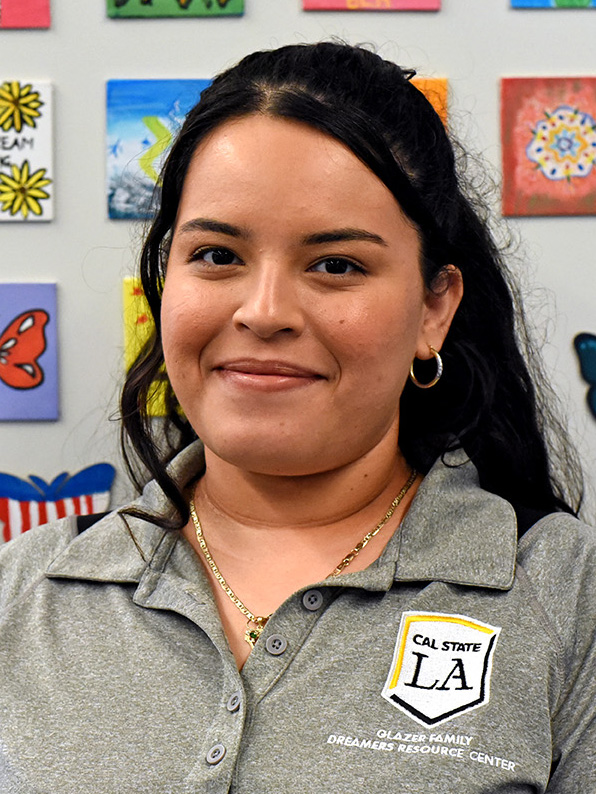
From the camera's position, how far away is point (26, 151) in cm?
136

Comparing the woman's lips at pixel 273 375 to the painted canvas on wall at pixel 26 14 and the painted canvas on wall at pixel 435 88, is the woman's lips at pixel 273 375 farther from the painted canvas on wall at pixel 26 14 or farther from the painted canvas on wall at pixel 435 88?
the painted canvas on wall at pixel 26 14

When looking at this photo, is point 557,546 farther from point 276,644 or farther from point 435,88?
point 435,88

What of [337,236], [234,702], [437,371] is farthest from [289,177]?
[234,702]

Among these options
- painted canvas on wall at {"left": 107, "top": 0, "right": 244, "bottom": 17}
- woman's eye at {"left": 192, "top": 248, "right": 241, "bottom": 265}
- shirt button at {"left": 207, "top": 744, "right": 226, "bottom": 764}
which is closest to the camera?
shirt button at {"left": 207, "top": 744, "right": 226, "bottom": 764}

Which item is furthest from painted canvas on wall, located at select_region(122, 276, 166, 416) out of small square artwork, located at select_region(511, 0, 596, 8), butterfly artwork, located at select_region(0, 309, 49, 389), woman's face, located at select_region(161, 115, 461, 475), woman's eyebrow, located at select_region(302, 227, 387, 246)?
small square artwork, located at select_region(511, 0, 596, 8)

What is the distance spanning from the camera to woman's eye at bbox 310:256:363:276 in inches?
39.5

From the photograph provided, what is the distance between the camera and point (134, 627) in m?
1.04

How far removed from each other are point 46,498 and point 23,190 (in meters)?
0.45

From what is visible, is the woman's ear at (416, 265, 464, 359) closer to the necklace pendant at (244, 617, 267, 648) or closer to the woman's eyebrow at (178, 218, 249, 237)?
the woman's eyebrow at (178, 218, 249, 237)

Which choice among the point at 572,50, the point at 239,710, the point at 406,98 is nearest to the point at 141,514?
the point at 239,710

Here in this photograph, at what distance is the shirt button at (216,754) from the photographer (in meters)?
0.92

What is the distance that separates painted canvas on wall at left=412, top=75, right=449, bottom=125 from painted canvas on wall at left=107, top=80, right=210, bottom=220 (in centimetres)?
30

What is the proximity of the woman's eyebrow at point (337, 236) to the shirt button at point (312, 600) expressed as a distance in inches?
14.6

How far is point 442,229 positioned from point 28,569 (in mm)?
636
